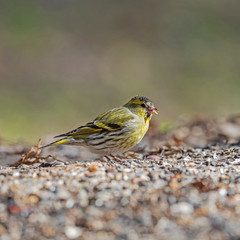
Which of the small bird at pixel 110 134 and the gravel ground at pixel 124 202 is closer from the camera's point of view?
the gravel ground at pixel 124 202

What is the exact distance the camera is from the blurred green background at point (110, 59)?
568 inches

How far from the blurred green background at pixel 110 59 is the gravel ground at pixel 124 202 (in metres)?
6.96

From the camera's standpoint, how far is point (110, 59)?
17891mm

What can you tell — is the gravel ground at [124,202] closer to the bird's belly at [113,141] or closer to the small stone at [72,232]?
the small stone at [72,232]

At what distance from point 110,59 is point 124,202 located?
45.5ft

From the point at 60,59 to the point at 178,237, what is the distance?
14180 mm

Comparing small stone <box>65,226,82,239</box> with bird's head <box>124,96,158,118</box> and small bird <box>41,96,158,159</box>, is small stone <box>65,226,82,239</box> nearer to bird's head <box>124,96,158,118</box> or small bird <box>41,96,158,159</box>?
small bird <box>41,96,158,159</box>

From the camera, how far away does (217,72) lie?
17781 mm

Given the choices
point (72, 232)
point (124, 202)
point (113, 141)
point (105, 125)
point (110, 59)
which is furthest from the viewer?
point (110, 59)

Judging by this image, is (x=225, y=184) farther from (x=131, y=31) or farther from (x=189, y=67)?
(x=131, y=31)

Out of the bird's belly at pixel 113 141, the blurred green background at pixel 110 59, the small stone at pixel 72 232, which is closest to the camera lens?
the small stone at pixel 72 232

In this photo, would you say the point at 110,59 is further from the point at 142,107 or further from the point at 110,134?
the point at 110,134

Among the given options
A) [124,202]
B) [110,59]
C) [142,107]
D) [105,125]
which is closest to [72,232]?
[124,202]

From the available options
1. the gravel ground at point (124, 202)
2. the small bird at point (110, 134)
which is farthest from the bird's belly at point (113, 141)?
the gravel ground at point (124, 202)
